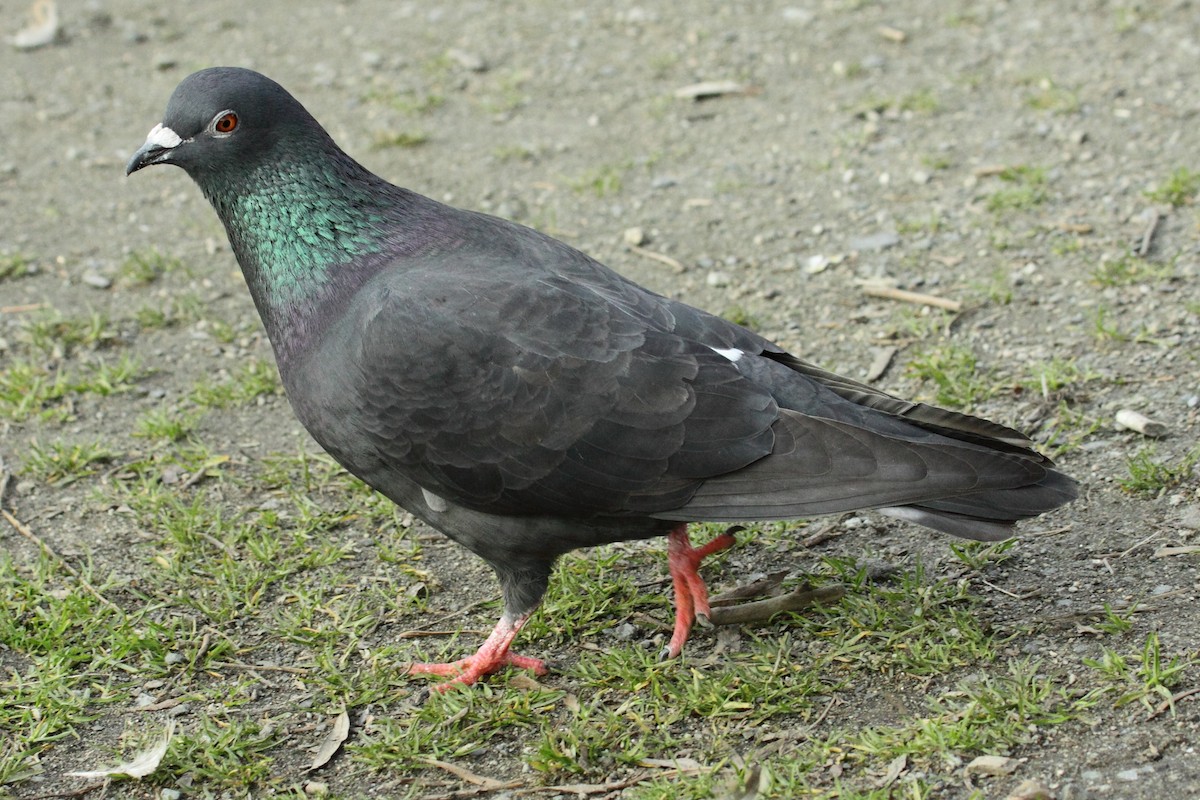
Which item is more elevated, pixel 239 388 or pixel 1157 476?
pixel 239 388

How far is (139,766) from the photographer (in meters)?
3.81

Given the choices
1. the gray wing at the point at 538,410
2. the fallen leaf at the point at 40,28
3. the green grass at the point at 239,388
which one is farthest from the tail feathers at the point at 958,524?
the fallen leaf at the point at 40,28

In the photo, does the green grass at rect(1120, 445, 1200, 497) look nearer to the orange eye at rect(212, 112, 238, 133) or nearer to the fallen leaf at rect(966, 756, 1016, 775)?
the fallen leaf at rect(966, 756, 1016, 775)

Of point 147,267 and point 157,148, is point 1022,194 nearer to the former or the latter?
point 157,148

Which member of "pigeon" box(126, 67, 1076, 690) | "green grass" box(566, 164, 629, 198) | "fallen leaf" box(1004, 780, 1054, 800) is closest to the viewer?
"fallen leaf" box(1004, 780, 1054, 800)

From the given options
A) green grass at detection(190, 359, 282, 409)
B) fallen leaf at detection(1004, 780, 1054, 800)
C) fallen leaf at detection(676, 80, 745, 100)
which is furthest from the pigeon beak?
fallen leaf at detection(676, 80, 745, 100)

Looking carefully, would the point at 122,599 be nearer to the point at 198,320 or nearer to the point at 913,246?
the point at 198,320

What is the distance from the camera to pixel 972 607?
4.25 meters

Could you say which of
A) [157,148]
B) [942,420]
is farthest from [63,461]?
[942,420]

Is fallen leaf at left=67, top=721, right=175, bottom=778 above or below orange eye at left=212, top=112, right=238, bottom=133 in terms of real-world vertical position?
below

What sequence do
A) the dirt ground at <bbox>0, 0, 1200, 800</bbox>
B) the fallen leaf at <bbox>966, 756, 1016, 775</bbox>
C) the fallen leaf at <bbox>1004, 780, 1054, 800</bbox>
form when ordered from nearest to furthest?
the fallen leaf at <bbox>1004, 780, 1054, 800</bbox> < the fallen leaf at <bbox>966, 756, 1016, 775</bbox> < the dirt ground at <bbox>0, 0, 1200, 800</bbox>

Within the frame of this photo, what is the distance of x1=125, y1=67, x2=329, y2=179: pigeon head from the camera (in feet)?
13.9

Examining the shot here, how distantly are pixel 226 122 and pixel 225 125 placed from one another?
11mm

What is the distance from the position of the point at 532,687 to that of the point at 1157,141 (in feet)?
16.9
